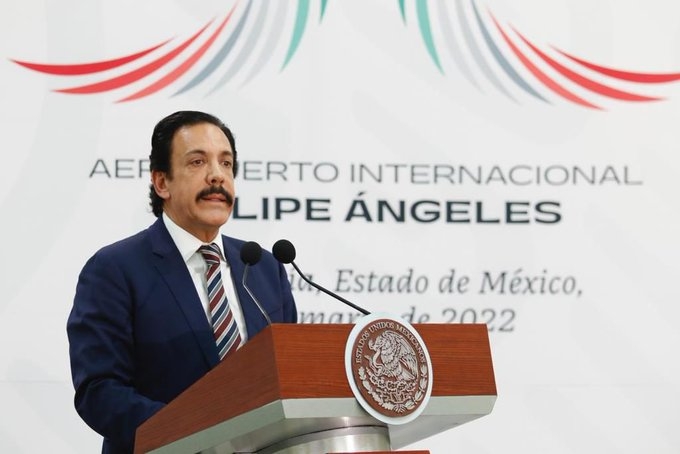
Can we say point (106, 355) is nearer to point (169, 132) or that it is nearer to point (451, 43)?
point (169, 132)

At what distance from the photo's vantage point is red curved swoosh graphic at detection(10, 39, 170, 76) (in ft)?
13.0

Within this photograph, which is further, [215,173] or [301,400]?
[215,173]

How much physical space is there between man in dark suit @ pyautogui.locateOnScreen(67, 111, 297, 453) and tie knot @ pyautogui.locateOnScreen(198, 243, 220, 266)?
10 mm

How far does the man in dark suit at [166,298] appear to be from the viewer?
2422 millimetres

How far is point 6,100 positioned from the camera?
12.8ft

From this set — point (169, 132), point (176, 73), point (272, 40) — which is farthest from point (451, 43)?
point (169, 132)

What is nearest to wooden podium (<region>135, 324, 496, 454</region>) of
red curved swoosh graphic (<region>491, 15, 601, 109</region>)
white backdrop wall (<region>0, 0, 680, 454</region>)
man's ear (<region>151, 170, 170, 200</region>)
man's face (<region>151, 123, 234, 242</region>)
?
man's face (<region>151, 123, 234, 242</region>)

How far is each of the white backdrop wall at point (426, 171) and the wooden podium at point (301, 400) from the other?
1935mm

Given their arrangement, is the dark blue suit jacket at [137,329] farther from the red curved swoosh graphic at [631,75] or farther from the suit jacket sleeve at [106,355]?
the red curved swoosh graphic at [631,75]

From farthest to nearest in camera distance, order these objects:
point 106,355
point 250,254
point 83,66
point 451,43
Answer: point 451,43 < point 83,66 < point 106,355 < point 250,254

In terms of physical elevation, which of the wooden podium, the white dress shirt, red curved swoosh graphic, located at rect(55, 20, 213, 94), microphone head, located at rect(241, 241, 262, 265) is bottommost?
the wooden podium

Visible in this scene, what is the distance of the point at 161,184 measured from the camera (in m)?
Answer: 2.81

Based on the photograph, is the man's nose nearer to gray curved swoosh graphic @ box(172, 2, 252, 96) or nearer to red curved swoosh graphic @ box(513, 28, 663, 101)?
gray curved swoosh graphic @ box(172, 2, 252, 96)

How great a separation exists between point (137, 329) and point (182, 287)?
0.15m
